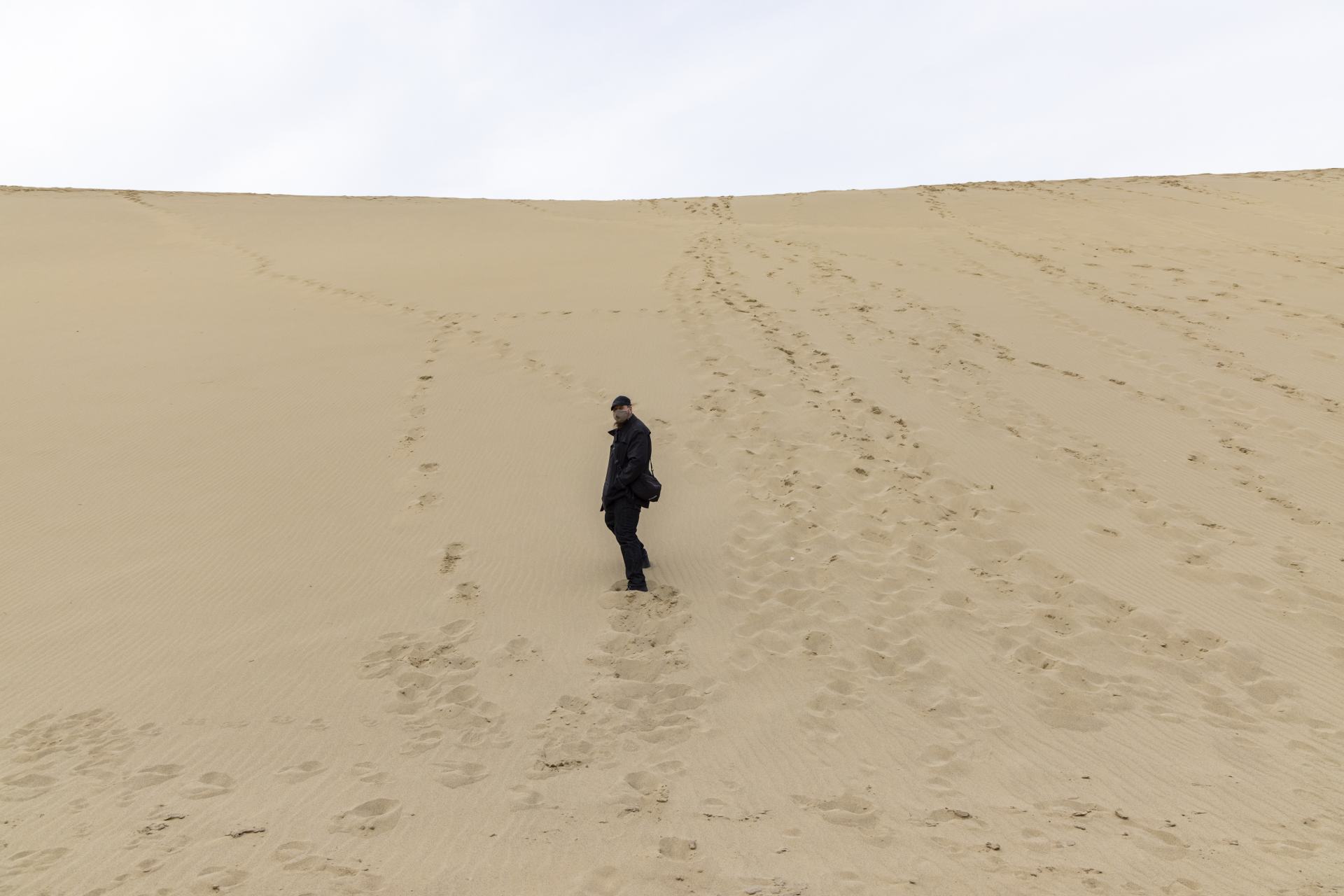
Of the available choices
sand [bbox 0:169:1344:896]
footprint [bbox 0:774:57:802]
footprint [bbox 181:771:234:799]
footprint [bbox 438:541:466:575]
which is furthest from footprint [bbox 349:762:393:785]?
footprint [bbox 438:541:466:575]

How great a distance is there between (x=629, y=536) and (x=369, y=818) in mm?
2728

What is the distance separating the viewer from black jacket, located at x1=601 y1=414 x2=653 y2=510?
627cm

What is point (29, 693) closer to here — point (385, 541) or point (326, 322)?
point (385, 541)

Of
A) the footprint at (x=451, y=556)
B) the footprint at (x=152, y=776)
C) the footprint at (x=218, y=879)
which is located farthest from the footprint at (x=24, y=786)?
the footprint at (x=451, y=556)

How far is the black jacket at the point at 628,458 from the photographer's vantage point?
6266 millimetres

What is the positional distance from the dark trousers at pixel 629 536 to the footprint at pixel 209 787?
2.85 m

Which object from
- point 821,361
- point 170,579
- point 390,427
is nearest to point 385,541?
point 170,579

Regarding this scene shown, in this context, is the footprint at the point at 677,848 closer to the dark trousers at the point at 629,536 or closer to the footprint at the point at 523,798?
the footprint at the point at 523,798

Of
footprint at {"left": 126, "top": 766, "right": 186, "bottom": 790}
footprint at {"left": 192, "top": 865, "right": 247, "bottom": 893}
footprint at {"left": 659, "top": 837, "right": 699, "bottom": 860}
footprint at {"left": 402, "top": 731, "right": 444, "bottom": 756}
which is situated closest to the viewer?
footprint at {"left": 192, "top": 865, "right": 247, "bottom": 893}

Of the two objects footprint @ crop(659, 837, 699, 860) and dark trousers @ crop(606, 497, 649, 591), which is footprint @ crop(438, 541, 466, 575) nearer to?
dark trousers @ crop(606, 497, 649, 591)

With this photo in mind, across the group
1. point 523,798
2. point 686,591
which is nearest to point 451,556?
point 686,591

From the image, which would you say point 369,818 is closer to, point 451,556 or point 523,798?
point 523,798

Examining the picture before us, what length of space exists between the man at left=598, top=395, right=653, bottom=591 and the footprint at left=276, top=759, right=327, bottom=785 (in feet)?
8.14

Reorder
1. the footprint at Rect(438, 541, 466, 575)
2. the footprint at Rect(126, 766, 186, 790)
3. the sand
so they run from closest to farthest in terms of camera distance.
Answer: the sand < the footprint at Rect(126, 766, 186, 790) < the footprint at Rect(438, 541, 466, 575)
